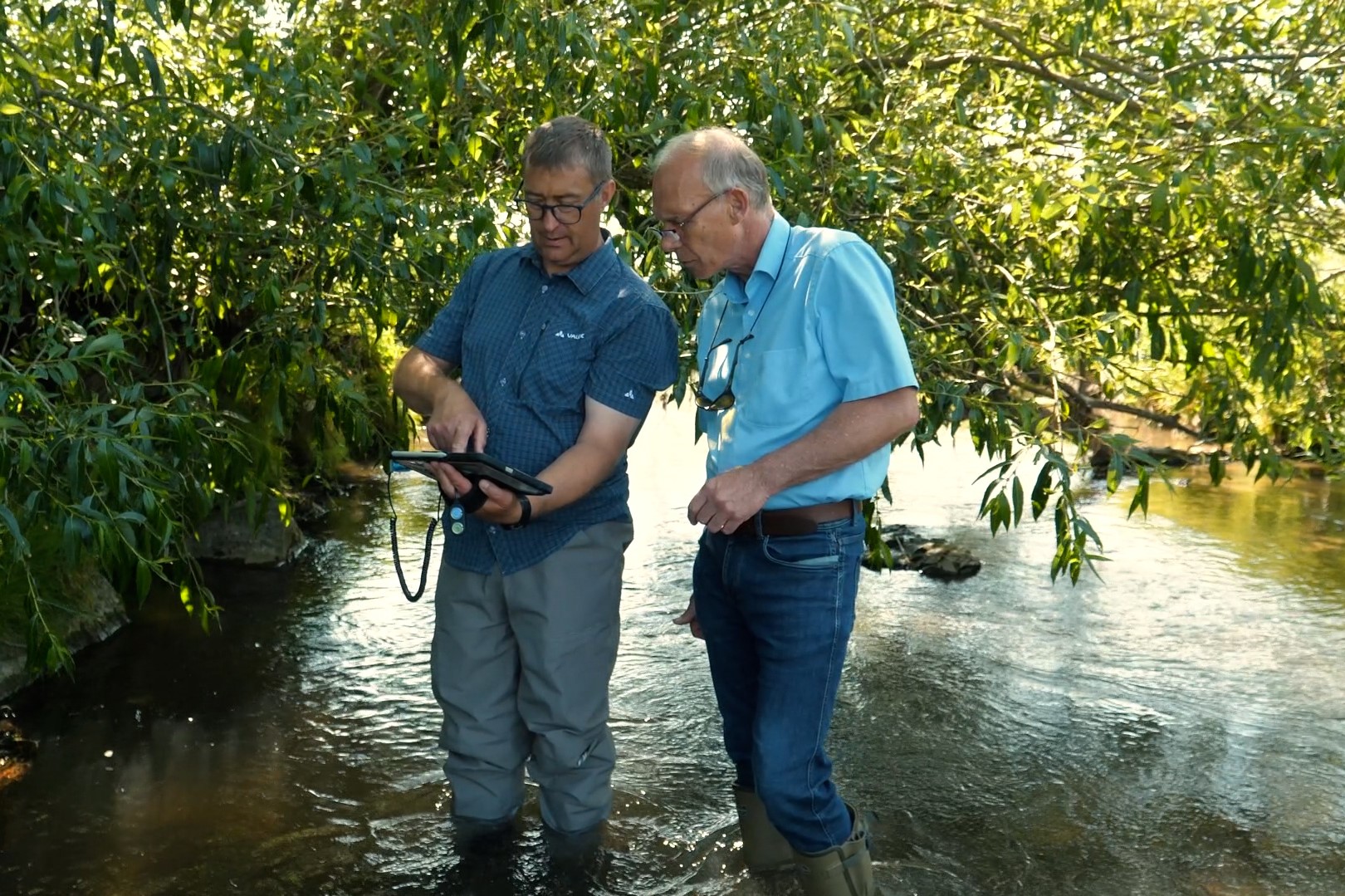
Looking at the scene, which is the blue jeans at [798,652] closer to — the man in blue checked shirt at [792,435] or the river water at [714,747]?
the man in blue checked shirt at [792,435]

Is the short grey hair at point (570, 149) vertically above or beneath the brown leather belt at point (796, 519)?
above

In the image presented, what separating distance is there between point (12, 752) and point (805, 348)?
3384mm

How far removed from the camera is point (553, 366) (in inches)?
133

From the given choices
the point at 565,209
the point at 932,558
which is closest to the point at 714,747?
the point at 565,209

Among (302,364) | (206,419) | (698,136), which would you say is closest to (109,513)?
(206,419)

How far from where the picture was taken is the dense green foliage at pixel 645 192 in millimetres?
4168

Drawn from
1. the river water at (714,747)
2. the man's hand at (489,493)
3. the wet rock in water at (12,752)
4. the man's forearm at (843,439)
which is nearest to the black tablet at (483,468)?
the man's hand at (489,493)

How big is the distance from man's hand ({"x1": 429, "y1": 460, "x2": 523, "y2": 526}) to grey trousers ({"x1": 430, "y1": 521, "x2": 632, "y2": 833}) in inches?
10.4

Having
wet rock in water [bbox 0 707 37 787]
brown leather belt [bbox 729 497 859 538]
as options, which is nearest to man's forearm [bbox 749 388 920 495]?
brown leather belt [bbox 729 497 859 538]

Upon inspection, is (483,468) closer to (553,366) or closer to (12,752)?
(553,366)

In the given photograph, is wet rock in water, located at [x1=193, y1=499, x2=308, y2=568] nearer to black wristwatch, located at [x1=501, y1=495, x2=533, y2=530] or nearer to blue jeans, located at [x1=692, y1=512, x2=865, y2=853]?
black wristwatch, located at [x1=501, y1=495, x2=533, y2=530]

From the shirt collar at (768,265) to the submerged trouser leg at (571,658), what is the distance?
767 mm

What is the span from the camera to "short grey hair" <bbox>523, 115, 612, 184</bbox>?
3.25m

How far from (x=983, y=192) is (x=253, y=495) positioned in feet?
9.29
